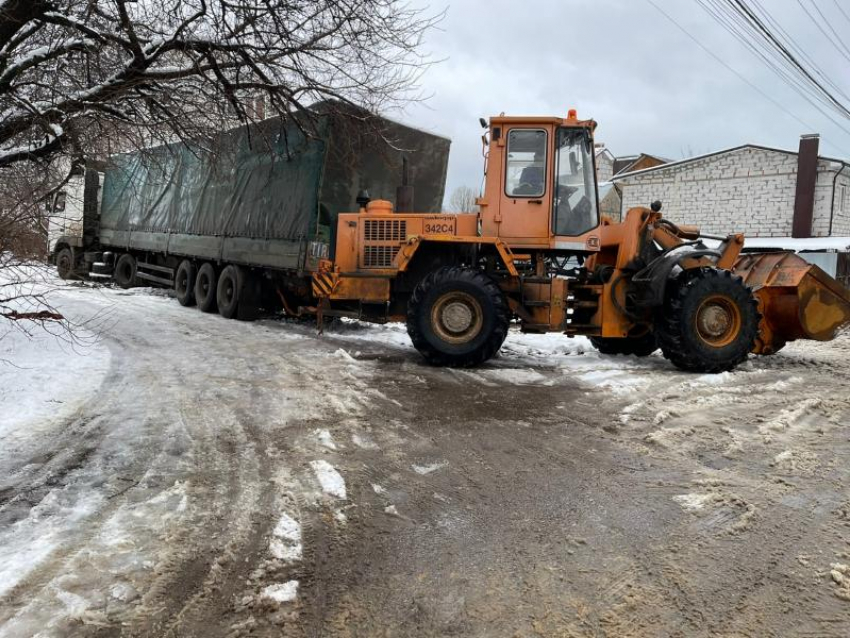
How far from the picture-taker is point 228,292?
1256 centimetres

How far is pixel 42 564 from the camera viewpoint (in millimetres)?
2854

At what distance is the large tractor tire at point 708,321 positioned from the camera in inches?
311

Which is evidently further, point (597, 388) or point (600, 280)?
point (600, 280)

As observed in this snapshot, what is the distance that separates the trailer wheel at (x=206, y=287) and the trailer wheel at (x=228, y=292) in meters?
0.38

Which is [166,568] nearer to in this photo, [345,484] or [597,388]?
[345,484]

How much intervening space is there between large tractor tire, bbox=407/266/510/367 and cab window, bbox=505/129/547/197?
4.08ft

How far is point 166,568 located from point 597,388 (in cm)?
517

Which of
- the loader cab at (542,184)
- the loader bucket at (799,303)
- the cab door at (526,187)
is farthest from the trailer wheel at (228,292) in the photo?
the loader bucket at (799,303)

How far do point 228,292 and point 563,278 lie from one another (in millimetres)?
7114

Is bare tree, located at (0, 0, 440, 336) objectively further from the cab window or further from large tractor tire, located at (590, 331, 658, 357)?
large tractor tire, located at (590, 331, 658, 357)

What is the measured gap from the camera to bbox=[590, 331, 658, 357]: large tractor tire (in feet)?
30.9

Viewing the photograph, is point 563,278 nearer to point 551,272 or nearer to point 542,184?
point 551,272

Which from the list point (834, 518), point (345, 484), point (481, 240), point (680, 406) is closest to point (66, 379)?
point (345, 484)

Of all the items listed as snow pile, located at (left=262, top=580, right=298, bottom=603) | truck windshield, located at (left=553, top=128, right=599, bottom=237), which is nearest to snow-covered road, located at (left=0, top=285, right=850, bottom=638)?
snow pile, located at (left=262, top=580, right=298, bottom=603)
